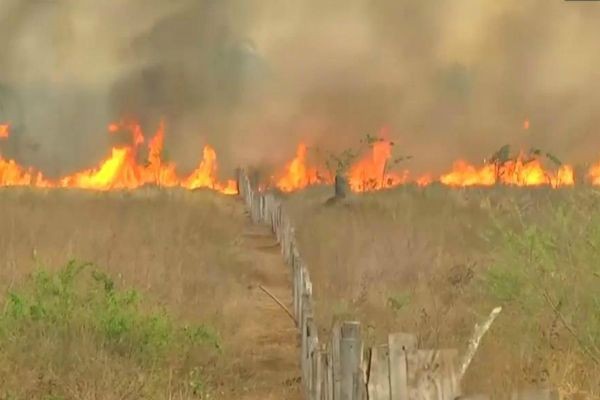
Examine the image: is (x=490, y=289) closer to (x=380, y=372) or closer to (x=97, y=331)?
(x=97, y=331)

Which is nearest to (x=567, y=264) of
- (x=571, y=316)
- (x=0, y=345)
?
(x=571, y=316)

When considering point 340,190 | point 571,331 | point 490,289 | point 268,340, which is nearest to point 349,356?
point 571,331

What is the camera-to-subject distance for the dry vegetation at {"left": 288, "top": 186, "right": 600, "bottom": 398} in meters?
7.70

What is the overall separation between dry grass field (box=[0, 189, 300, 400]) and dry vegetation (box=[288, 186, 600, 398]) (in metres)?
1.00

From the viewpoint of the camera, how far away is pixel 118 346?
8.80m

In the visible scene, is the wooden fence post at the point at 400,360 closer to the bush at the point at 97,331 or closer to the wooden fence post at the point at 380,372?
the wooden fence post at the point at 380,372

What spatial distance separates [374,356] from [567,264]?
4857mm

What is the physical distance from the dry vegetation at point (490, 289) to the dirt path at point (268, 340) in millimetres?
571

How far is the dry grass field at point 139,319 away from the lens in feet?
25.9

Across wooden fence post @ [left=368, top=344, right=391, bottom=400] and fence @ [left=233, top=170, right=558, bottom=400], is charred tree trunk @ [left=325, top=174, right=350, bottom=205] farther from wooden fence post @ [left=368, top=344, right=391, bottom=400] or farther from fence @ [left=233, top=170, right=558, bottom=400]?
wooden fence post @ [left=368, top=344, right=391, bottom=400]

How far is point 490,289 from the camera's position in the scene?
31.3 ft

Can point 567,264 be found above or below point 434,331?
above

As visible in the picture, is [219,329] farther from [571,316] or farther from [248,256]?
[248,256]

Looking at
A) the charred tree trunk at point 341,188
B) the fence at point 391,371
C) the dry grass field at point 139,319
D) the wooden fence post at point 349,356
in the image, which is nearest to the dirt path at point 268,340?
the dry grass field at point 139,319
